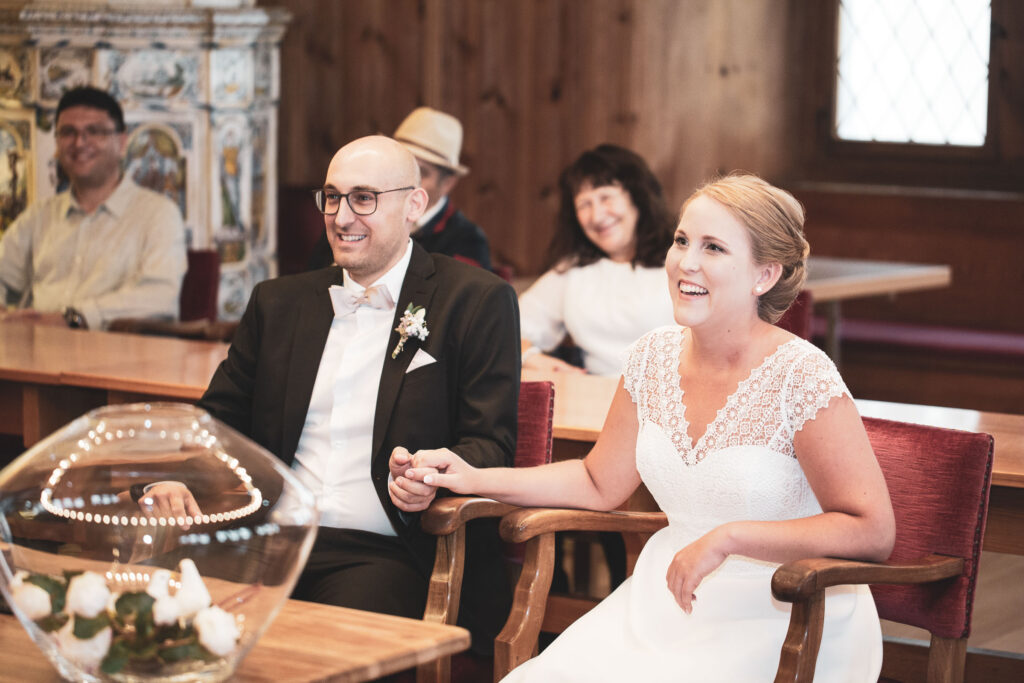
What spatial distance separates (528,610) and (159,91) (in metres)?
4.65

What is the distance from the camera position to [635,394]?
9.32 feet

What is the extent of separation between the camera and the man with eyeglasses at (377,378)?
299cm

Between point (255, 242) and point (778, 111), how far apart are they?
282 centimetres

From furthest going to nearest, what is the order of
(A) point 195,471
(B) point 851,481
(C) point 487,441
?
(C) point 487,441 → (B) point 851,481 → (A) point 195,471

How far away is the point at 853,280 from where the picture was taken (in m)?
6.16

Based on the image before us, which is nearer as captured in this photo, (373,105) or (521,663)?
(521,663)

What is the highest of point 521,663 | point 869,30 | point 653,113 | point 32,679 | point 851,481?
point 869,30

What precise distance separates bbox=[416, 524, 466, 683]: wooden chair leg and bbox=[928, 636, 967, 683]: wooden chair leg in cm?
90

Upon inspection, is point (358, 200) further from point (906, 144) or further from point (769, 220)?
point (906, 144)

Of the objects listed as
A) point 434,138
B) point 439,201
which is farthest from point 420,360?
point 434,138

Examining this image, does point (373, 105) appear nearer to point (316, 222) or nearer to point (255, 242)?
point (316, 222)

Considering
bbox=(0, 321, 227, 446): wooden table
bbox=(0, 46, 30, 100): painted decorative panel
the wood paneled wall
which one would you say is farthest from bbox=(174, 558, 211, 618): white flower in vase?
the wood paneled wall

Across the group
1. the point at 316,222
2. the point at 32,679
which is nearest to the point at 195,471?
the point at 32,679

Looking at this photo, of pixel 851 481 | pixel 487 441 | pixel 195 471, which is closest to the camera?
pixel 195 471
